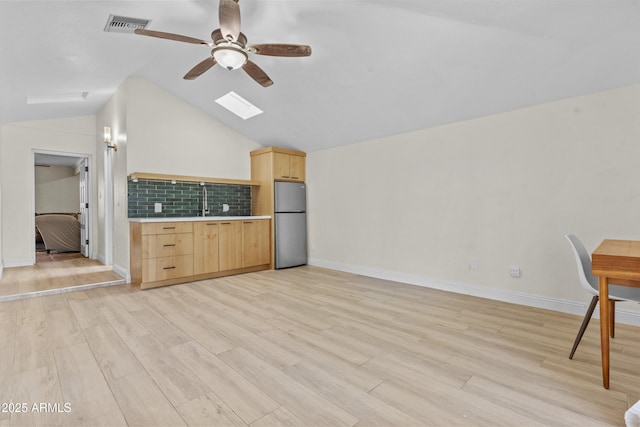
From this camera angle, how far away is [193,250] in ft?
13.5

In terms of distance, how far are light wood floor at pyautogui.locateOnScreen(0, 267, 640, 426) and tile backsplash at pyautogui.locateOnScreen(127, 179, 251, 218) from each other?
5.16ft

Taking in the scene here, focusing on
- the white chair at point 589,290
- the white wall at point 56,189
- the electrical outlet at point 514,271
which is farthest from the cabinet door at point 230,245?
the white wall at point 56,189

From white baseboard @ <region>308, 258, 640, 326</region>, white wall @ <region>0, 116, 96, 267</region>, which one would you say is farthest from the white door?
white baseboard @ <region>308, 258, 640, 326</region>

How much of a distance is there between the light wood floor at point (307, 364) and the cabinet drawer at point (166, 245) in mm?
777

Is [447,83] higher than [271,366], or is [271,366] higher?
[447,83]

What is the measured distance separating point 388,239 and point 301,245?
1.71 metres

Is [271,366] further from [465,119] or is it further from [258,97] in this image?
[258,97]

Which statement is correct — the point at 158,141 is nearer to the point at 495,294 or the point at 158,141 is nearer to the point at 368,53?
the point at 368,53

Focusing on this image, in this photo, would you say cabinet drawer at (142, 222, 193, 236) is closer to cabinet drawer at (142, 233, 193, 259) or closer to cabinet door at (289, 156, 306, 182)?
cabinet drawer at (142, 233, 193, 259)

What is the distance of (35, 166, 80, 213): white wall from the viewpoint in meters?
8.85

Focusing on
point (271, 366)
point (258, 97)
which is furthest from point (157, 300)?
point (258, 97)

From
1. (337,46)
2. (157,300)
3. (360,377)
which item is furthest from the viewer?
(157,300)

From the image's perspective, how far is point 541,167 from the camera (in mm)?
2957

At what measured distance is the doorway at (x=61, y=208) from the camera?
20.3 ft
